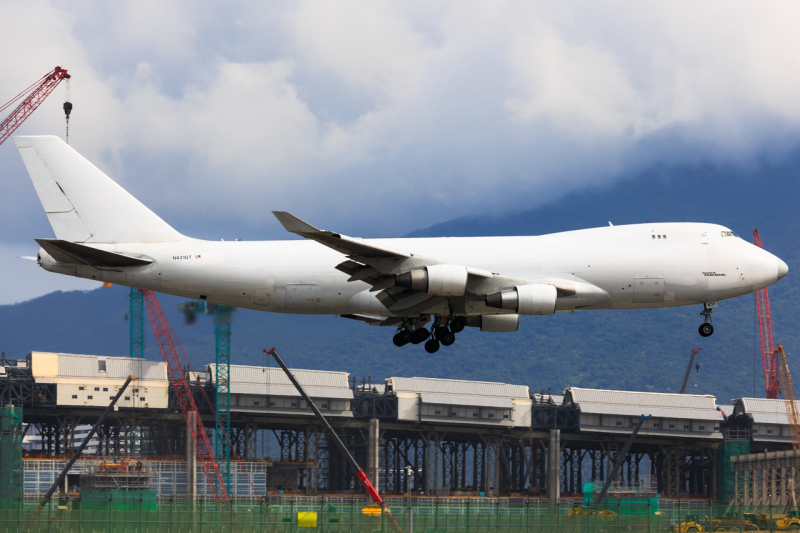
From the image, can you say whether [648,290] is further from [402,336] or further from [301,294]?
[301,294]

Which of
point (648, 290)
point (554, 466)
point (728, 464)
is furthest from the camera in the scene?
point (728, 464)

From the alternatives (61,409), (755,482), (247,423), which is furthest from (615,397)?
(61,409)

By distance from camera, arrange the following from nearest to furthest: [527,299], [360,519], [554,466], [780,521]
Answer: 1. [527,299]
2. [360,519]
3. [780,521]
4. [554,466]

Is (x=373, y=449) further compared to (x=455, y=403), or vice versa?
(x=373, y=449)

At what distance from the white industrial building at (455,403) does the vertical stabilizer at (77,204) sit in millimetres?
112248

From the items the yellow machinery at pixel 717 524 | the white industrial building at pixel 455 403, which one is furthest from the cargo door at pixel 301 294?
the white industrial building at pixel 455 403

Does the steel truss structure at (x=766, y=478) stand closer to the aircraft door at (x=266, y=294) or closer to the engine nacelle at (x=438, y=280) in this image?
the engine nacelle at (x=438, y=280)

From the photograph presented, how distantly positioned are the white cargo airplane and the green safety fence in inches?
528

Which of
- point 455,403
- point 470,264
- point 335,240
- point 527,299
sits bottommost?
point 455,403

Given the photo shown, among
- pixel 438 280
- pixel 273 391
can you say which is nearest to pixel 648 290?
pixel 438 280

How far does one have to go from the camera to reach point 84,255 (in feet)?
153

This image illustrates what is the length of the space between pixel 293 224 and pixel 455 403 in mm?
120172

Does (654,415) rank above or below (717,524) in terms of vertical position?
above

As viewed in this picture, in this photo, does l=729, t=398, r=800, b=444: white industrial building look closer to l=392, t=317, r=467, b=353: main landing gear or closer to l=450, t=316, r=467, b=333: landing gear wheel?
l=392, t=317, r=467, b=353: main landing gear
